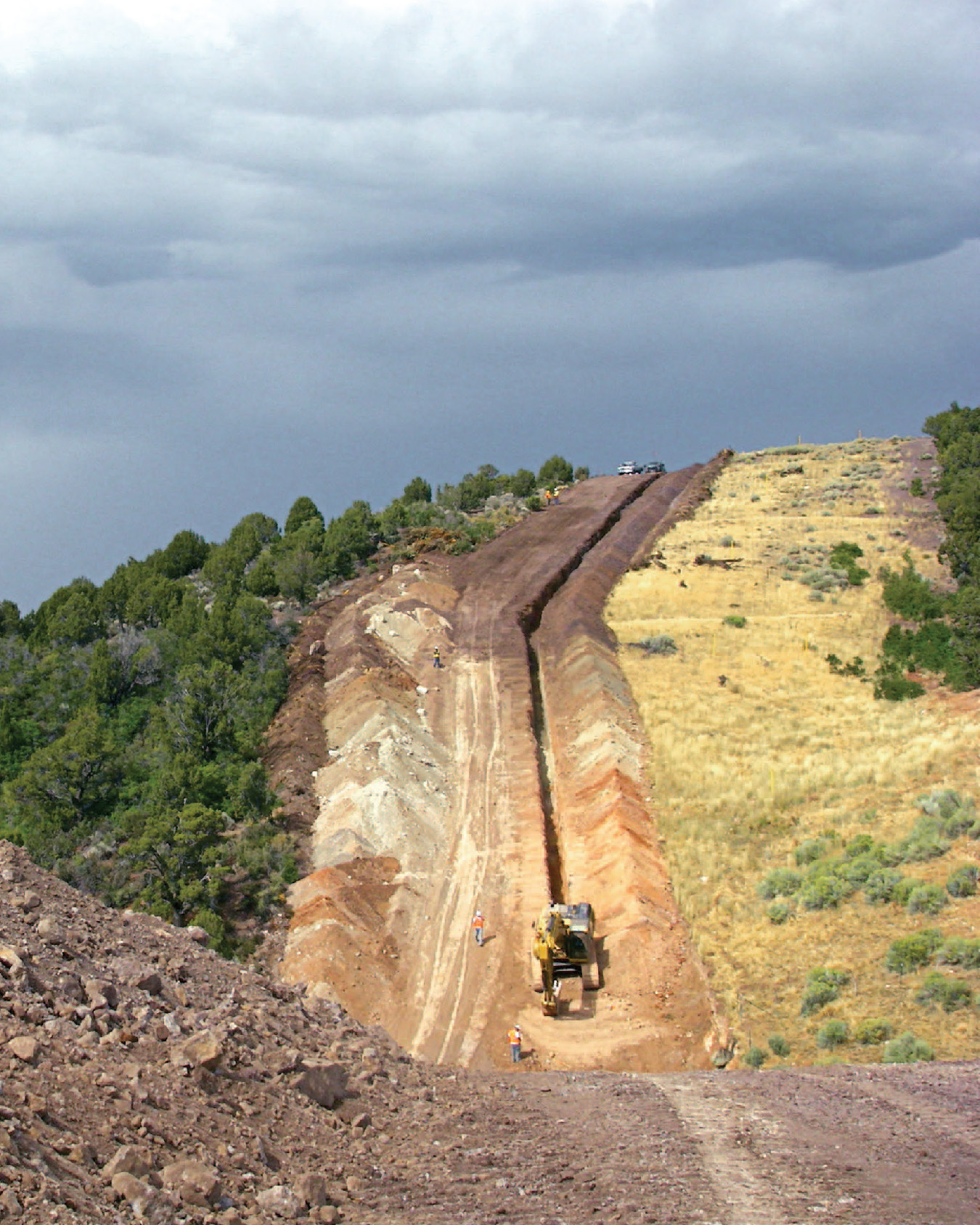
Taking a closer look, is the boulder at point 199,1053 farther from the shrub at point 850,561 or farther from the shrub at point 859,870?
the shrub at point 850,561

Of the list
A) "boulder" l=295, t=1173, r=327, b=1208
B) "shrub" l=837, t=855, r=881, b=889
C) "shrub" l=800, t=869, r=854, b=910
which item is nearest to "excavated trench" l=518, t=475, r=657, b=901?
"shrub" l=800, t=869, r=854, b=910

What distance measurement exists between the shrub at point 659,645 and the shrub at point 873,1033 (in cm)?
2918

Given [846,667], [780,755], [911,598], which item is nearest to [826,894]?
[780,755]

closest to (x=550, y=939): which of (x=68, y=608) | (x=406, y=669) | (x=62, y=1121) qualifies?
(x=62, y=1121)

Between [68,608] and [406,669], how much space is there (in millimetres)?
18698

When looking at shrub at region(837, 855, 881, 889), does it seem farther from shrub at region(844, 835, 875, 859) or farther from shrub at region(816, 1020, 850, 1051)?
shrub at region(816, 1020, 850, 1051)

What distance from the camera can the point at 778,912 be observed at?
2892 cm

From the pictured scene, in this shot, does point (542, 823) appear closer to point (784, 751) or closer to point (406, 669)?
point (784, 751)

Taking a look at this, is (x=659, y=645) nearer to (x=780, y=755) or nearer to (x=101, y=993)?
(x=780, y=755)

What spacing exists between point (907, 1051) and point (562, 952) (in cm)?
865

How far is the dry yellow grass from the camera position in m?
26.0

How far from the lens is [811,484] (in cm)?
8819

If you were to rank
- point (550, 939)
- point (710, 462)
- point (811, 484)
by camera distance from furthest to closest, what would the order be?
point (710, 462) < point (811, 484) < point (550, 939)

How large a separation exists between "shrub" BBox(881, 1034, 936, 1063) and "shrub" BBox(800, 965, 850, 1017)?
2.39 meters
